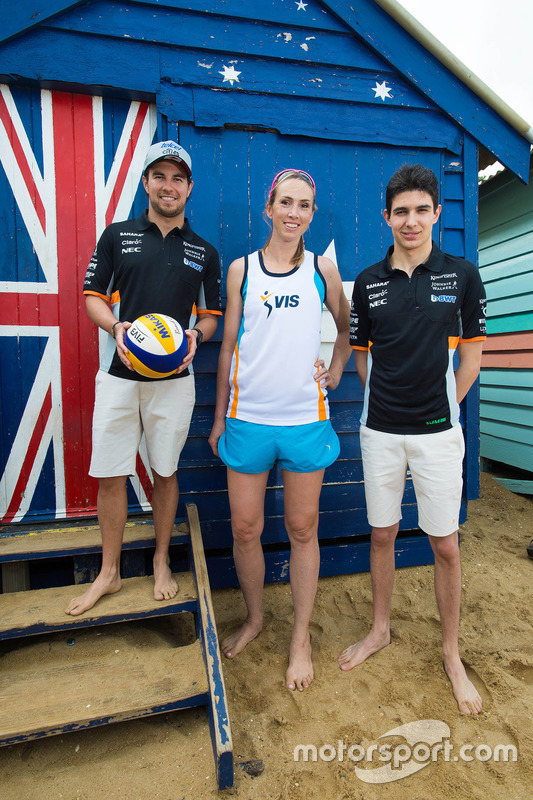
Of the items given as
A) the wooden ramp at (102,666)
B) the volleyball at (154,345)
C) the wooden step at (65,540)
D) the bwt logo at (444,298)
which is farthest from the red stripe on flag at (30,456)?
the bwt logo at (444,298)

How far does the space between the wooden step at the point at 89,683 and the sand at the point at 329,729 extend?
0.16 m

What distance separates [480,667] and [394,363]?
1578 mm

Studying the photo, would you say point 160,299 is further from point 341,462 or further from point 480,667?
point 480,667

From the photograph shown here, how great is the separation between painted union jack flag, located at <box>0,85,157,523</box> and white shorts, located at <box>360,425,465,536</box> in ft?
5.85

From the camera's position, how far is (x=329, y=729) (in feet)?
6.75

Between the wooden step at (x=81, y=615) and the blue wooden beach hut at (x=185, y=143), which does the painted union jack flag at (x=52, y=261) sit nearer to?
the blue wooden beach hut at (x=185, y=143)

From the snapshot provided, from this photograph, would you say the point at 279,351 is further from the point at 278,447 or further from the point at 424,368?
the point at 424,368

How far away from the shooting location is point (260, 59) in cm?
294

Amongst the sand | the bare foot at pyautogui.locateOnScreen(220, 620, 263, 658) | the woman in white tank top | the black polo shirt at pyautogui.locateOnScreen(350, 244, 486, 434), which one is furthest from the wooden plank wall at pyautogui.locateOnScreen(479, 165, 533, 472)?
the bare foot at pyautogui.locateOnScreen(220, 620, 263, 658)

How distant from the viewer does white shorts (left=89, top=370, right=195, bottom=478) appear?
2.18 m

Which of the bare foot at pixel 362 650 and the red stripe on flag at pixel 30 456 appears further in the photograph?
the red stripe on flag at pixel 30 456

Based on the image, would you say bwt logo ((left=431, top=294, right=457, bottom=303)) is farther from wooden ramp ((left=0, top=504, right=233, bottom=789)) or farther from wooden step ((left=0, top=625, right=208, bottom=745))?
wooden step ((left=0, top=625, right=208, bottom=745))

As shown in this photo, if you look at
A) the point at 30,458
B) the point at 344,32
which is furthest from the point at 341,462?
the point at 344,32

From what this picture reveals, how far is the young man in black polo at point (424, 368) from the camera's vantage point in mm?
2137
